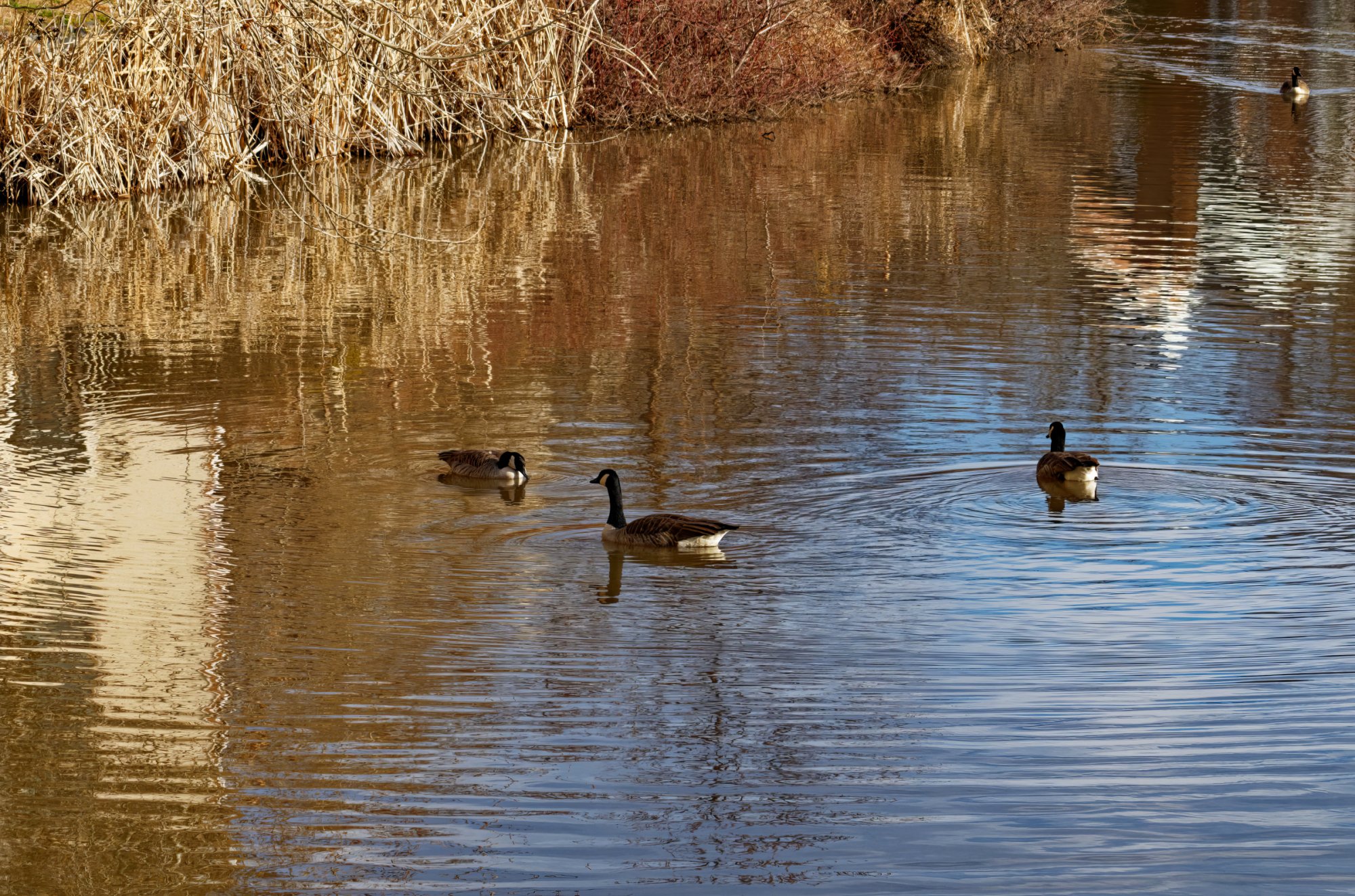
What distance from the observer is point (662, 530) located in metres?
9.73

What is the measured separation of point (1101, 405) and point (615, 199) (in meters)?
12.5

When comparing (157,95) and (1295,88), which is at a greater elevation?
(1295,88)

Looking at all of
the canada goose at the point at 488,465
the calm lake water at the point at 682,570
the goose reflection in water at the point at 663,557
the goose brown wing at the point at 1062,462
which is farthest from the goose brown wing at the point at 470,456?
the goose brown wing at the point at 1062,462

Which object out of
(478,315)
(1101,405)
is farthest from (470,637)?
(478,315)

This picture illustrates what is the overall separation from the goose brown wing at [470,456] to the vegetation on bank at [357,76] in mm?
2301

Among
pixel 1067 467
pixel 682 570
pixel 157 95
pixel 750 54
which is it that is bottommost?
pixel 682 570

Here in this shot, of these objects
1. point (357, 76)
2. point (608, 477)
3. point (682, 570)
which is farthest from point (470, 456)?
point (357, 76)

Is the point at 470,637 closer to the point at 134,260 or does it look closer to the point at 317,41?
the point at 317,41

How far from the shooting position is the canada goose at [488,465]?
1090 cm

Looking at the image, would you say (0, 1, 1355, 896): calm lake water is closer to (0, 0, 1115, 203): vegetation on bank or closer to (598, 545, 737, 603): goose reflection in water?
(598, 545, 737, 603): goose reflection in water

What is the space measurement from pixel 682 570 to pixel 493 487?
5.57 ft

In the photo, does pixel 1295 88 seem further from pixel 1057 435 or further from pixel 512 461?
pixel 512 461

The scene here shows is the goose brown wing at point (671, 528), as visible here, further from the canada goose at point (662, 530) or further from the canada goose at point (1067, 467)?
the canada goose at point (1067, 467)

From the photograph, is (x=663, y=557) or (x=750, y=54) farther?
(x=750, y=54)
